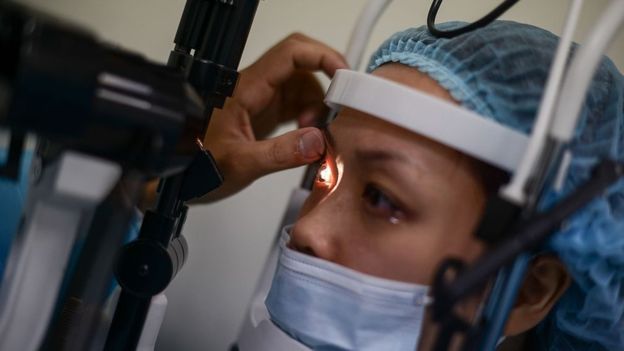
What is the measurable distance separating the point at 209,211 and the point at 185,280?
0.19 metres

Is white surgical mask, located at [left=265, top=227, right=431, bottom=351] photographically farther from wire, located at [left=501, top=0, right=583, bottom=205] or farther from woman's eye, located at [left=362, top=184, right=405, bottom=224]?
wire, located at [left=501, top=0, right=583, bottom=205]

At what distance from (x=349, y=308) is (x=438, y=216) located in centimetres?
18

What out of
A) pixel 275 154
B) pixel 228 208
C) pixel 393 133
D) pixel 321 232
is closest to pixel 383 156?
pixel 393 133

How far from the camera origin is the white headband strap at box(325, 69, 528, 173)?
2.40ft

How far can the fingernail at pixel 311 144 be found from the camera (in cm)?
96

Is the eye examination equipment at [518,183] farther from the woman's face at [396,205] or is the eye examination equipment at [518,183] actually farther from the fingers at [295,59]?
the fingers at [295,59]

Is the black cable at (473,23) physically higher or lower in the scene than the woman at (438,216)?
higher

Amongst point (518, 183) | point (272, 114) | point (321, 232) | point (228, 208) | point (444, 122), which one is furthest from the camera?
point (228, 208)

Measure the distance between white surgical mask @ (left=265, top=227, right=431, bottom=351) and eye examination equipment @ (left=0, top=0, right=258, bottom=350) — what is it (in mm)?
326

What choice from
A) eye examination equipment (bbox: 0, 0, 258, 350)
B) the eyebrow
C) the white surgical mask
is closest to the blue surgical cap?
the eyebrow

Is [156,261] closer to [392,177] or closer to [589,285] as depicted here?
[392,177]

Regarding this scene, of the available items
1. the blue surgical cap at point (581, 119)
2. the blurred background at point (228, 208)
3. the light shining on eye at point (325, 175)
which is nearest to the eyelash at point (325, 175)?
the light shining on eye at point (325, 175)

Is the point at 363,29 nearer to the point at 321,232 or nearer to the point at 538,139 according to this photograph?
the point at 321,232

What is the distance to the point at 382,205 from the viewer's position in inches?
33.4
